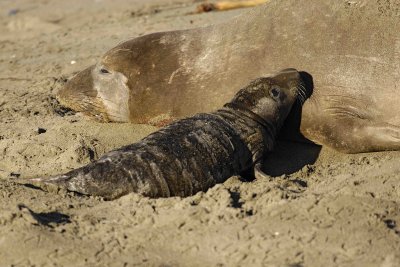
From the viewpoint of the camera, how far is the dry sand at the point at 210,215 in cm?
387

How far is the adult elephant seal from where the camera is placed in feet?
18.1

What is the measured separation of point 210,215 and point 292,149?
5.58ft

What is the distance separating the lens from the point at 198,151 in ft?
16.5

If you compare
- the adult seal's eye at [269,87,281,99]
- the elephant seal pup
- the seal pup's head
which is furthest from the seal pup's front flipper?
the adult seal's eye at [269,87,281,99]

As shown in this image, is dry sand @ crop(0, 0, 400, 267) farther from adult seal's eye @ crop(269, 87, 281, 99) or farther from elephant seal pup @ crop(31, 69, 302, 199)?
adult seal's eye @ crop(269, 87, 281, 99)

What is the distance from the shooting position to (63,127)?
6.48 meters

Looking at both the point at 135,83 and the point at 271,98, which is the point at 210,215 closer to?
the point at 271,98

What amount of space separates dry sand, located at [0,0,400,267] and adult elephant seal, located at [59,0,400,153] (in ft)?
0.61

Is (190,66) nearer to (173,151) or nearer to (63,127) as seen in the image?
(63,127)

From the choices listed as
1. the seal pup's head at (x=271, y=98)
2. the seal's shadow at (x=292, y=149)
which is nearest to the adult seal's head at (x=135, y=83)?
the seal pup's head at (x=271, y=98)

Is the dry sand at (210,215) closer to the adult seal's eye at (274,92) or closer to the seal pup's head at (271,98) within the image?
the seal pup's head at (271,98)

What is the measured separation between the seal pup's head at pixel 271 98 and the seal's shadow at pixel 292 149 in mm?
83

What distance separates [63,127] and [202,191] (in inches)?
79.0

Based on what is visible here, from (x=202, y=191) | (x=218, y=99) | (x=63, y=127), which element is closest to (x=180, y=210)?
(x=202, y=191)
